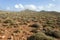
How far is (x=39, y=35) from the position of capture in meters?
14.7

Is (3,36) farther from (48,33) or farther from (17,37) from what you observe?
(48,33)

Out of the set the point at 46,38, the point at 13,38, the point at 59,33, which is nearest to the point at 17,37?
the point at 13,38

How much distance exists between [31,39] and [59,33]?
381 cm

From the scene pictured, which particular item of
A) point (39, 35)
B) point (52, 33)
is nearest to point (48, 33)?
point (52, 33)

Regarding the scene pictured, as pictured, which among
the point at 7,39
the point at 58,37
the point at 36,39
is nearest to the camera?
the point at 36,39

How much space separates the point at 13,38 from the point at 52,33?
13.6 ft

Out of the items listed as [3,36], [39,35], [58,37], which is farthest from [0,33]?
[58,37]

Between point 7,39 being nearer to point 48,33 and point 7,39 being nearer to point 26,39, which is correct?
point 26,39

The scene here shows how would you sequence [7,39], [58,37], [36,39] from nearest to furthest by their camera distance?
[36,39] → [7,39] → [58,37]

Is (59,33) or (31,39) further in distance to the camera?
(59,33)

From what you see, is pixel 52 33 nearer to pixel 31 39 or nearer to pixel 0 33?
pixel 31 39

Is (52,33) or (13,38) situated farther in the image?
(52,33)

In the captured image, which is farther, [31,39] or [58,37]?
[58,37]

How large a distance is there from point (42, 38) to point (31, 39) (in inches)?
38.4
